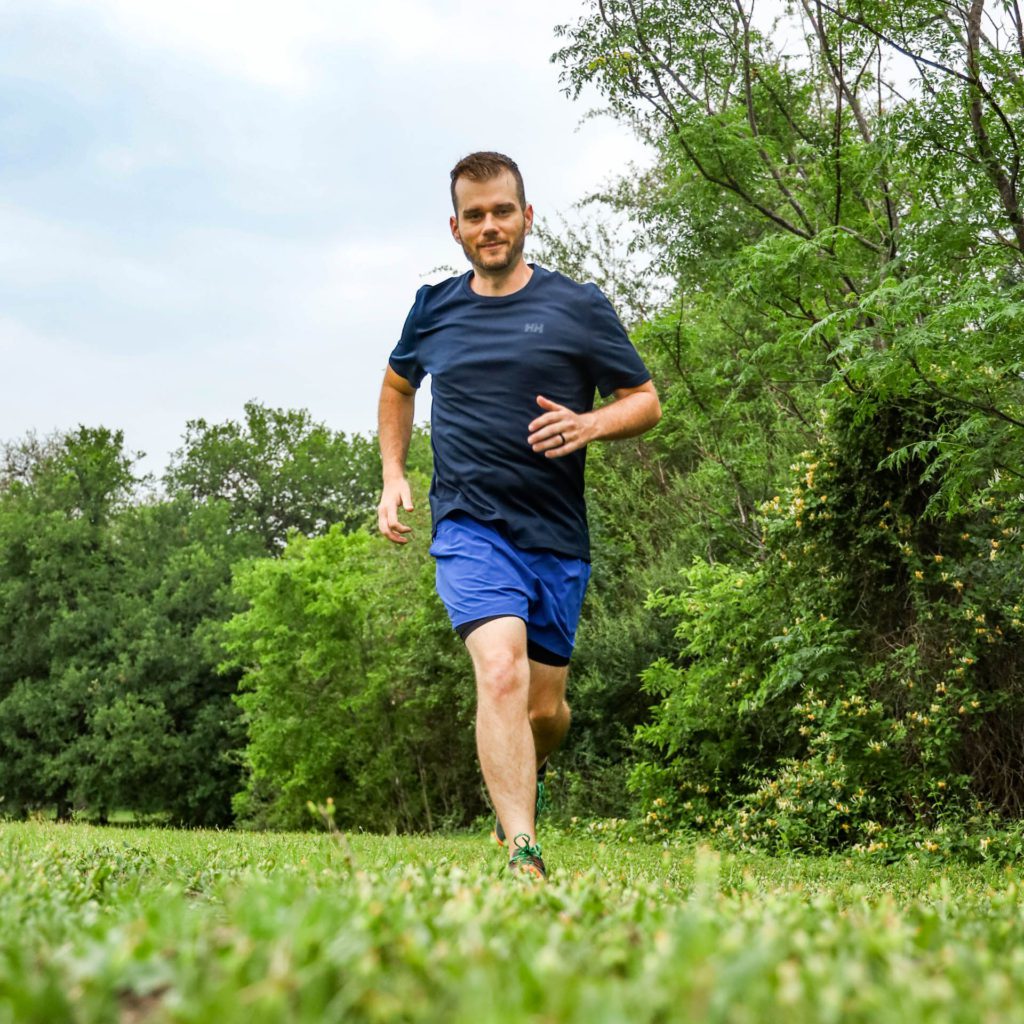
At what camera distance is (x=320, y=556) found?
83.4 ft

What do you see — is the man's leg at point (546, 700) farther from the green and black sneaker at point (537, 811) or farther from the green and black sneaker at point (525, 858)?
the green and black sneaker at point (525, 858)

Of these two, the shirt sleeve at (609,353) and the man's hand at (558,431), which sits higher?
the shirt sleeve at (609,353)

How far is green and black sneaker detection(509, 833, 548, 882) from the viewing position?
11.7ft

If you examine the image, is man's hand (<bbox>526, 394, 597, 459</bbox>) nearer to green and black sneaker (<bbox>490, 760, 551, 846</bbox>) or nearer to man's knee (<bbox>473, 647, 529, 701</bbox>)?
man's knee (<bbox>473, 647, 529, 701</bbox>)

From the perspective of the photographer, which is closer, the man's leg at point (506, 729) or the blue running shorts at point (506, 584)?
the man's leg at point (506, 729)

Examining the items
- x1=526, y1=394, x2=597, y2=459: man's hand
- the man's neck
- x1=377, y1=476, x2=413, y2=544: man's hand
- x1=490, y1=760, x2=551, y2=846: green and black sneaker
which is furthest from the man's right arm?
x1=490, y1=760, x2=551, y2=846: green and black sneaker

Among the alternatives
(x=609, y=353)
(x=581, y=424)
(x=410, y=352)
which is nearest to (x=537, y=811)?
(x=581, y=424)

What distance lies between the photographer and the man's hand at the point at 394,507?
509 cm

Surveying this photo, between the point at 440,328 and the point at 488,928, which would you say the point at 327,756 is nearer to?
the point at 440,328

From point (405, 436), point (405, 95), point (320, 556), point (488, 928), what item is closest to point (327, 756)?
point (320, 556)

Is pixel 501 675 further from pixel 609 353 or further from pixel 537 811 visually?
pixel 609 353

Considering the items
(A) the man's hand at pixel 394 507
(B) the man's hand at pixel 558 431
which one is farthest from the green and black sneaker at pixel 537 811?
(B) the man's hand at pixel 558 431

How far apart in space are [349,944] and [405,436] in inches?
172

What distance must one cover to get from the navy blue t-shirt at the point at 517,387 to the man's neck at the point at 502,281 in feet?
0.14
